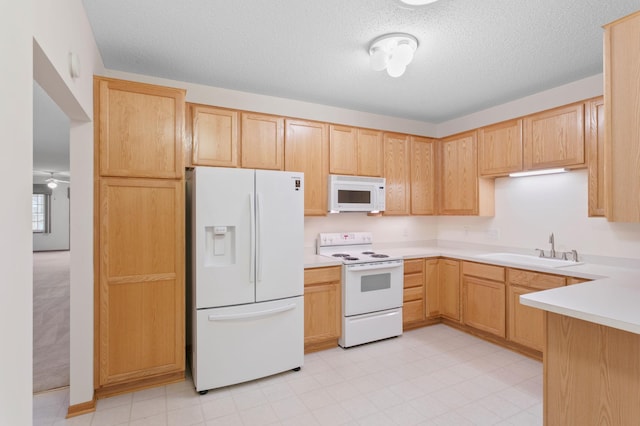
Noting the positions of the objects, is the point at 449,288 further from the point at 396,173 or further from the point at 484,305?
the point at 396,173

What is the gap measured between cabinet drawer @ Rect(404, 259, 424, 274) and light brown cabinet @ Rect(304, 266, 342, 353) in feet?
2.79

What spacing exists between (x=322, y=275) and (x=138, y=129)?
1.97m

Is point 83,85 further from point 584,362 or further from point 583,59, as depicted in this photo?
point 583,59

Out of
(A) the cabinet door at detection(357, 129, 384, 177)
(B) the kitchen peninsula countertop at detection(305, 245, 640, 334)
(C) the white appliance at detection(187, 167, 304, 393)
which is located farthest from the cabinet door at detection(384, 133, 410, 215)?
(B) the kitchen peninsula countertop at detection(305, 245, 640, 334)

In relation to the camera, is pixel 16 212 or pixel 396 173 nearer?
pixel 16 212

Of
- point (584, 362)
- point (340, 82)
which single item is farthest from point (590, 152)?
point (340, 82)

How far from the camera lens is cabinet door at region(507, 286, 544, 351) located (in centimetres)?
279

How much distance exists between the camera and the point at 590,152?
2.72m

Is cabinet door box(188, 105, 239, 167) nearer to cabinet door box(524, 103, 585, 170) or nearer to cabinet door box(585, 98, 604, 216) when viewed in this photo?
cabinet door box(524, 103, 585, 170)

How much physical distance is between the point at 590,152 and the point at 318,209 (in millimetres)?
2465

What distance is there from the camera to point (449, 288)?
3713 mm

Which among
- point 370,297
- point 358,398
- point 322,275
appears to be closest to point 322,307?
point 322,275

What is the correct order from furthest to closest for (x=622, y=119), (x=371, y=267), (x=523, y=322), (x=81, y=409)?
(x=371, y=267) → (x=523, y=322) → (x=81, y=409) → (x=622, y=119)

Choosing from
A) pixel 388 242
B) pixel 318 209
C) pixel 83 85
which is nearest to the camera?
pixel 83 85
